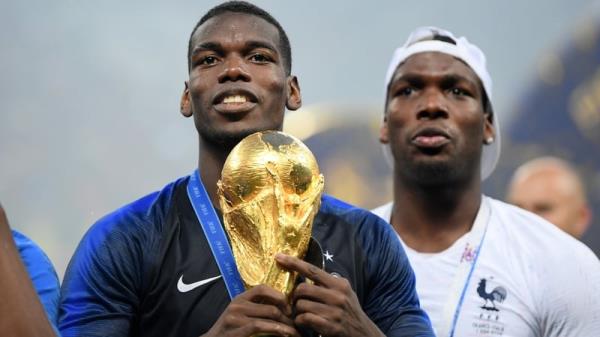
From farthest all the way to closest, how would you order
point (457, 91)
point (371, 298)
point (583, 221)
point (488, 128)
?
1. point (583, 221)
2. point (488, 128)
3. point (457, 91)
4. point (371, 298)

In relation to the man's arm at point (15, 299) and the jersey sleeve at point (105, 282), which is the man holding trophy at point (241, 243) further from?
the man's arm at point (15, 299)

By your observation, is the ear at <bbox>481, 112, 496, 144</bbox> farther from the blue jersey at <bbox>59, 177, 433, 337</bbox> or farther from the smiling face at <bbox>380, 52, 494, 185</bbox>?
the blue jersey at <bbox>59, 177, 433, 337</bbox>

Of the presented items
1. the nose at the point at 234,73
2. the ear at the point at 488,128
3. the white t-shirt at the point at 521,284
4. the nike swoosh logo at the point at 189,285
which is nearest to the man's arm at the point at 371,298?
the nike swoosh logo at the point at 189,285

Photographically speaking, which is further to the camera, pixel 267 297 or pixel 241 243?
pixel 241 243

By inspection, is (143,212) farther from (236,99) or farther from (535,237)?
(535,237)

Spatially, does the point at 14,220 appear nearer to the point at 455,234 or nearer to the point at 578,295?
the point at 455,234

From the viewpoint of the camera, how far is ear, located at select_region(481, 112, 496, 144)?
3852 millimetres

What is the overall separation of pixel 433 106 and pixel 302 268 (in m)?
1.66

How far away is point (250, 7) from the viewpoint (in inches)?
103

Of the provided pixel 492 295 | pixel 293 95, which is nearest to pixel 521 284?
pixel 492 295

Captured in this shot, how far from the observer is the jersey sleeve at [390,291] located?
92.6 inches

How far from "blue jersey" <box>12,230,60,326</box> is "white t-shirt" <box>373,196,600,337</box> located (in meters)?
1.46

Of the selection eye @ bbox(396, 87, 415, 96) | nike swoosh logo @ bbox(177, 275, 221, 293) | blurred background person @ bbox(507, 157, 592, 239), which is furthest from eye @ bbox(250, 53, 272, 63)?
blurred background person @ bbox(507, 157, 592, 239)

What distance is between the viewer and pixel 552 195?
537 centimetres
